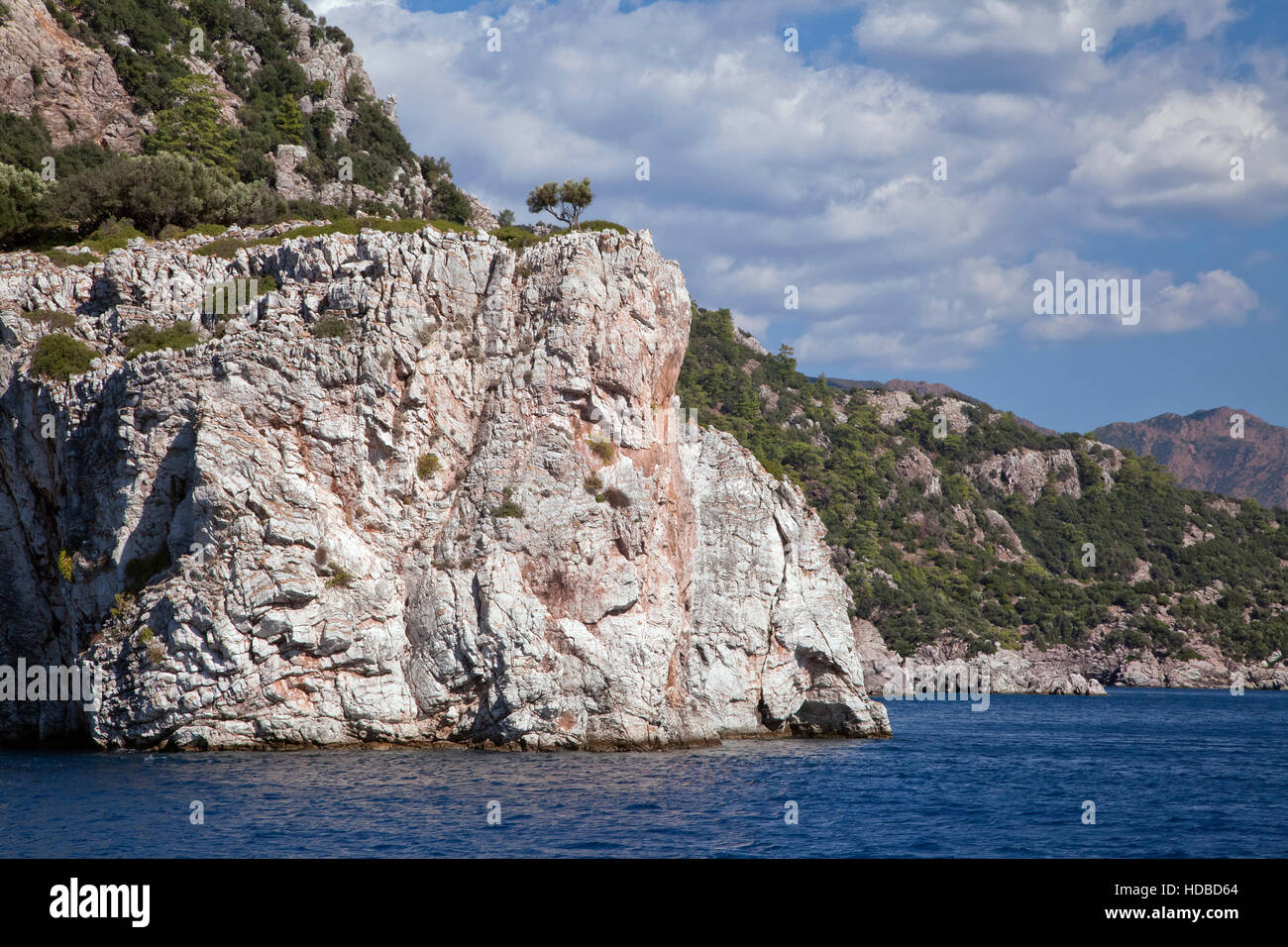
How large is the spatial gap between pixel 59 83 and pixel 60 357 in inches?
1888

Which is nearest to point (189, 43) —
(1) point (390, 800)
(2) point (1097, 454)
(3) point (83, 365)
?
(3) point (83, 365)

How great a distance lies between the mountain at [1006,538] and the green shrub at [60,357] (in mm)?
74248

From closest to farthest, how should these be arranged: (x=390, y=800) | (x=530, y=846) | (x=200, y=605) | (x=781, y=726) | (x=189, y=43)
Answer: (x=530, y=846) → (x=390, y=800) → (x=200, y=605) → (x=781, y=726) → (x=189, y=43)

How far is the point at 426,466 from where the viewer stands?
144 ft

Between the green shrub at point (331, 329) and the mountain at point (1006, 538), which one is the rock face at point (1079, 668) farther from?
the green shrub at point (331, 329)

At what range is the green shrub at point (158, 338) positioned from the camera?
4453 centimetres

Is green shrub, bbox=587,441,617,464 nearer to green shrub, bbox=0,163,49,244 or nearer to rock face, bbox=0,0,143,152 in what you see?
green shrub, bbox=0,163,49,244

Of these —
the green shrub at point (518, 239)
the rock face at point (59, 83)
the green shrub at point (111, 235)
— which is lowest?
the green shrub at point (518, 239)

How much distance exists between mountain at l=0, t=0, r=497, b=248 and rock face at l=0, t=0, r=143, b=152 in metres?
0.11

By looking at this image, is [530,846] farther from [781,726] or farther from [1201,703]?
[1201,703]

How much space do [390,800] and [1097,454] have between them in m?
174

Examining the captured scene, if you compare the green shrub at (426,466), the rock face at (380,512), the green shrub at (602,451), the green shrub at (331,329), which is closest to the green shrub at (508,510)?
the rock face at (380,512)

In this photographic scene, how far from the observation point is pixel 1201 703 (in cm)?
10081

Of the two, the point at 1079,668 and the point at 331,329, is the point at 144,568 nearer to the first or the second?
the point at 331,329
